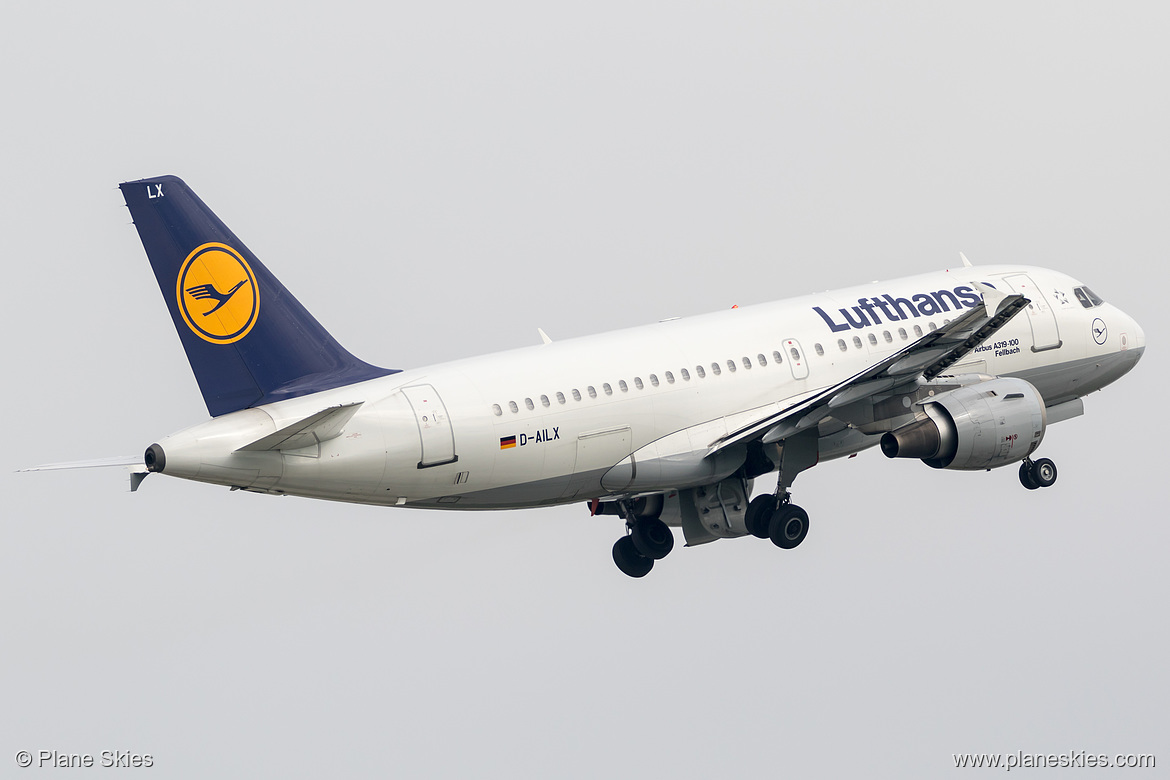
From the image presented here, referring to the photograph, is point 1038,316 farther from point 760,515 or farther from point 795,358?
point 760,515

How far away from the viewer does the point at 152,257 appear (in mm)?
36938

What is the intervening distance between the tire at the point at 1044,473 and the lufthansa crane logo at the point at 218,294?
65.4ft

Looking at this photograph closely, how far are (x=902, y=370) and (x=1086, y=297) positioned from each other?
10.2 metres

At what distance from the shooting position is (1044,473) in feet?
152

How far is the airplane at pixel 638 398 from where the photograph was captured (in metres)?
37.2

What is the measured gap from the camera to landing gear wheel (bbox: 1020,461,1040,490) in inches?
1822

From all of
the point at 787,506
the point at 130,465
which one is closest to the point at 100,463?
the point at 130,465

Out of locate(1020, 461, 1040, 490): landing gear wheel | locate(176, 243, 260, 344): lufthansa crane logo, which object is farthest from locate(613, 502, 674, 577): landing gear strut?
locate(176, 243, 260, 344): lufthansa crane logo

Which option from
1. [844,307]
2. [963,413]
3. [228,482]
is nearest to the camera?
[228,482]

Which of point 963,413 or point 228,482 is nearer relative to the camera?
point 228,482

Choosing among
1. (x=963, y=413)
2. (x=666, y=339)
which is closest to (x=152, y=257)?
(x=666, y=339)

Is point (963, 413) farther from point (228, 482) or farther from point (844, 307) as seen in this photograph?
point (228, 482)

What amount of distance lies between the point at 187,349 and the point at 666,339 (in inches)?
421

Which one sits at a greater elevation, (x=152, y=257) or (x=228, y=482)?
(x=152, y=257)
